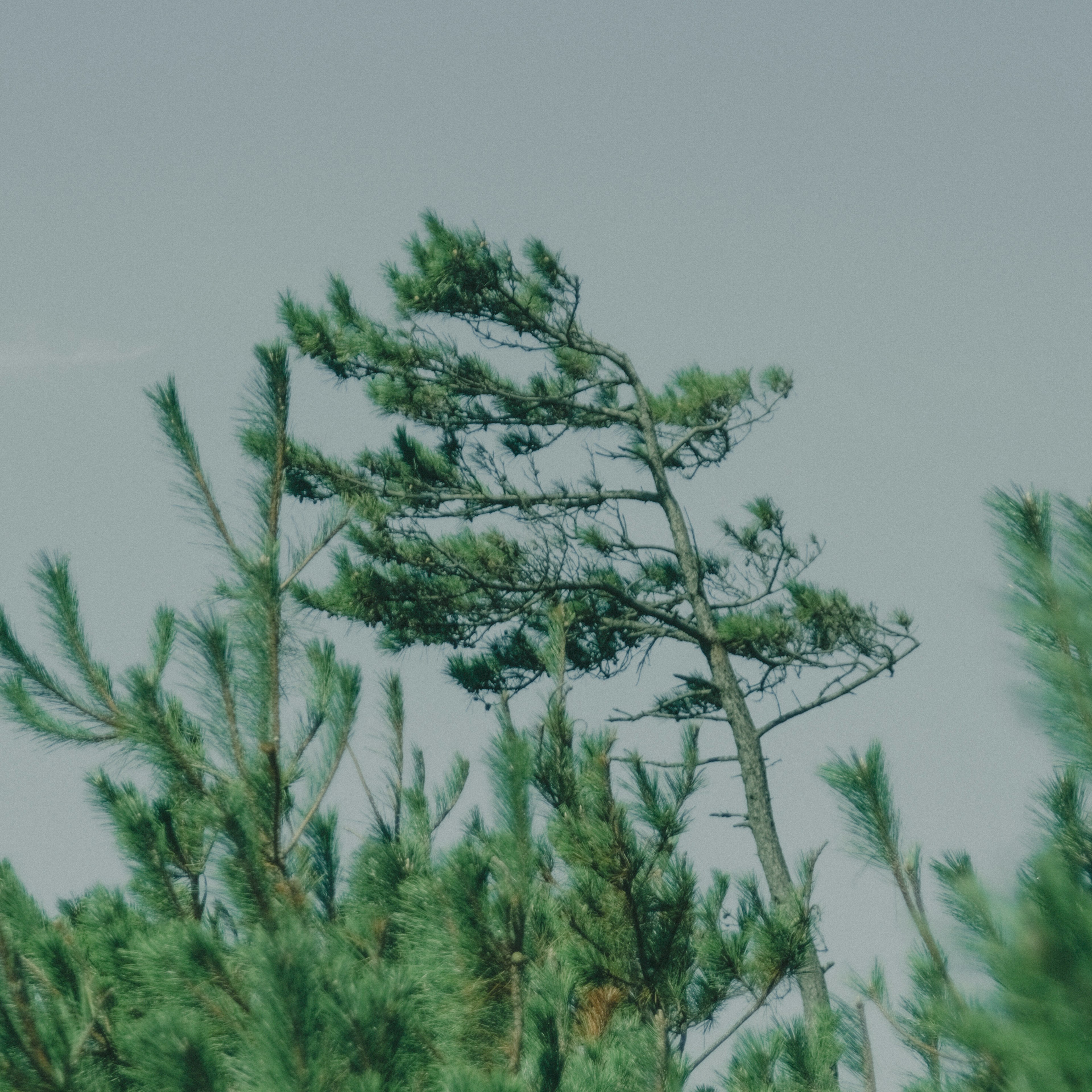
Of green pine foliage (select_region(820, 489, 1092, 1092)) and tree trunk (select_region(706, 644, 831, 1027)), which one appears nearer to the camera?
green pine foliage (select_region(820, 489, 1092, 1092))

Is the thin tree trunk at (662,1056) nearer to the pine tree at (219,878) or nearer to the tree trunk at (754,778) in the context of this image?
the pine tree at (219,878)

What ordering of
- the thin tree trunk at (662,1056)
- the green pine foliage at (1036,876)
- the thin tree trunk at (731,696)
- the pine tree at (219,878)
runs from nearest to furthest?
the green pine foliage at (1036,876) → the pine tree at (219,878) → the thin tree trunk at (662,1056) → the thin tree trunk at (731,696)

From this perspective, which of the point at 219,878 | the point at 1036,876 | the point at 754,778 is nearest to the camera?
the point at 1036,876

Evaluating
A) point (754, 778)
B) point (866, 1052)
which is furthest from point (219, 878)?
point (754, 778)

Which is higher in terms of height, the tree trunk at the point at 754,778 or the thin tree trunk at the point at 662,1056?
the tree trunk at the point at 754,778

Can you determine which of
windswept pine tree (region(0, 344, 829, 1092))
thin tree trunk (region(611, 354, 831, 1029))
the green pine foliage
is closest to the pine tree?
windswept pine tree (region(0, 344, 829, 1092))

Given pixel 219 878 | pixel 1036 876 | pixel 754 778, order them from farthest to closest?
pixel 754 778 < pixel 219 878 < pixel 1036 876

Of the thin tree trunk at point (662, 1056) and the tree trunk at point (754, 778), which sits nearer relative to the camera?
the thin tree trunk at point (662, 1056)

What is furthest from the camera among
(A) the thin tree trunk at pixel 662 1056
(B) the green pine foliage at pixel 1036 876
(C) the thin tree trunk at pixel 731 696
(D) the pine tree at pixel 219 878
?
(C) the thin tree trunk at pixel 731 696

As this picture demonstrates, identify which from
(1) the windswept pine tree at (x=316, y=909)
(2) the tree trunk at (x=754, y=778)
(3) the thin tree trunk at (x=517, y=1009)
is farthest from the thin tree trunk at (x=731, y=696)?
(3) the thin tree trunk at (x=517, y=1009)

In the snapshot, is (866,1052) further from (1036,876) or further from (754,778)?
(754,778)

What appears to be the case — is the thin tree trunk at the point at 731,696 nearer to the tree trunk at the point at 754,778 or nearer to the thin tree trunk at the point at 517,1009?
the tree trunk at the point at 754,778

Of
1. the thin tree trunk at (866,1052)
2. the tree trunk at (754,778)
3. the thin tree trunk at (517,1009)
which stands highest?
the tree trunk at (754,778)

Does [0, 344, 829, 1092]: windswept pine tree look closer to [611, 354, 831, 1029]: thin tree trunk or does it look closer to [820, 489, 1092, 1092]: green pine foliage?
[820, 489, 1092, 1092]: green pine foliage
